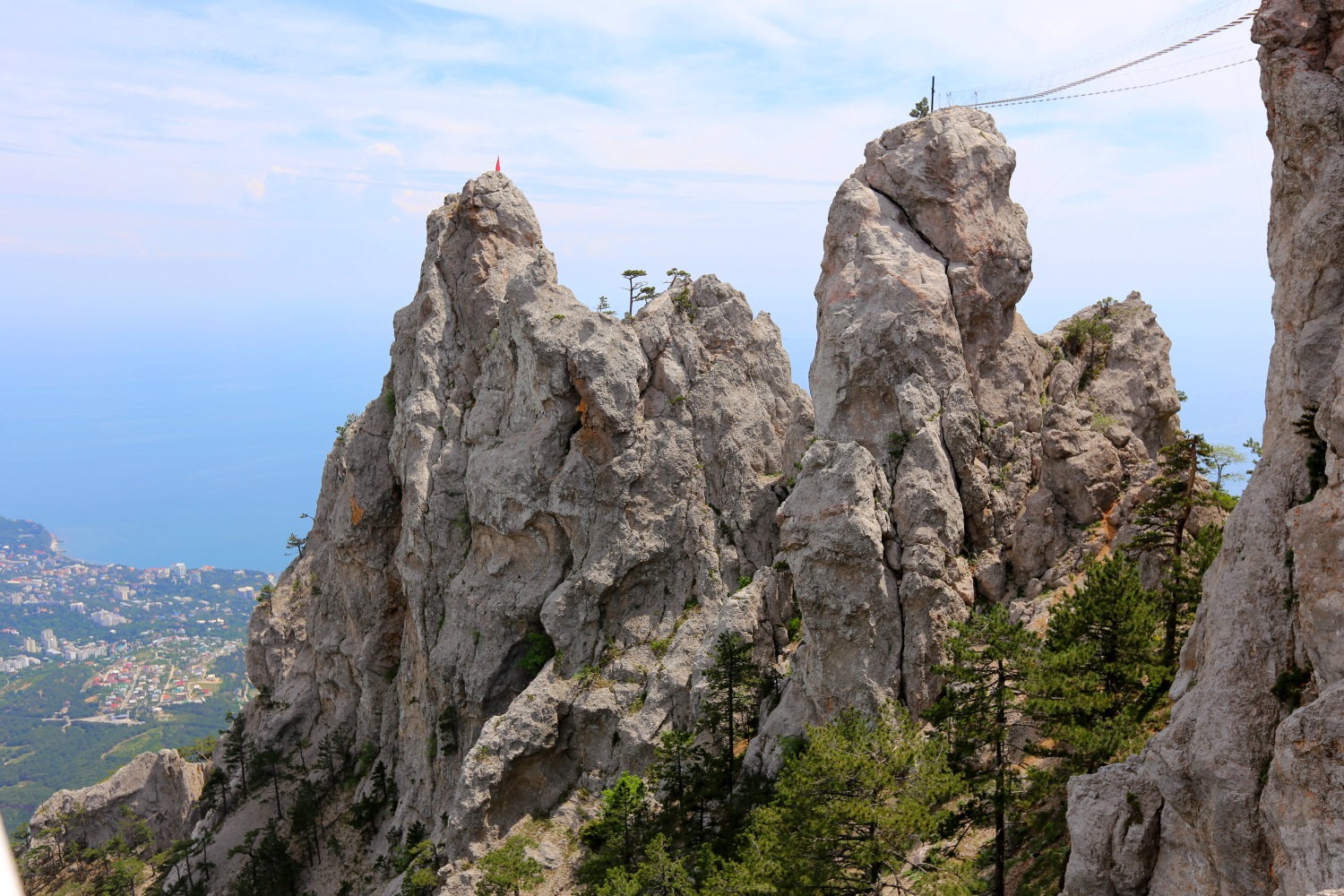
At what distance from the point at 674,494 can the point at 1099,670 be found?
102 feet

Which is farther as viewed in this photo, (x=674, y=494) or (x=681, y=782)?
(x=674, y=494)

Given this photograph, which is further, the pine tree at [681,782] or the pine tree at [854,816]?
the pine tree at [681,782]

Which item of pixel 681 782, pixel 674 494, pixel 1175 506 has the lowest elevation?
pixel 681 782

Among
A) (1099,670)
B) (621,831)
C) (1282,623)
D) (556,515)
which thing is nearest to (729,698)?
(621,831)

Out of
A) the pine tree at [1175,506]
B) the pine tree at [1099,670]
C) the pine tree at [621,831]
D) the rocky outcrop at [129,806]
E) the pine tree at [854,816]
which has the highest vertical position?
the pine tree at [1175,506]

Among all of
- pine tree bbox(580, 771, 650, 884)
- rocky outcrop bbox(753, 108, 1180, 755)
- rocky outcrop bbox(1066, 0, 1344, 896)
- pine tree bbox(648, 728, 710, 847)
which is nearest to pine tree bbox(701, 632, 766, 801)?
pine tree bbox(648, 728, 710, 847)

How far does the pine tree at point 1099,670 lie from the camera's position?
1063 inches

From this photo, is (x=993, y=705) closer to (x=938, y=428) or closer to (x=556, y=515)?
(x=938, y=428)

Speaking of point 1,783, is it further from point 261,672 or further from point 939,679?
point 939,679

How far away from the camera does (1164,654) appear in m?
30.8

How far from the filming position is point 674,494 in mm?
56594

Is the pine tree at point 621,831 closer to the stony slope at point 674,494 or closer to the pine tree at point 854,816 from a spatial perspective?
the stony slope at point 674,494

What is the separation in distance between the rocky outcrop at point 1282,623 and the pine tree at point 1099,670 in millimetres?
3258

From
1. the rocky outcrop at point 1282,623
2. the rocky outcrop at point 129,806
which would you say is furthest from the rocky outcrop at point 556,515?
the rocky outcrop at point 129,806
